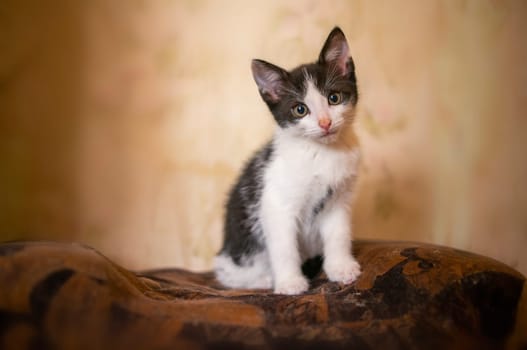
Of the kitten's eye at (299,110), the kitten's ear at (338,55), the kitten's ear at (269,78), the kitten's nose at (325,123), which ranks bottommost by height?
the kitten's nose at (325,123)

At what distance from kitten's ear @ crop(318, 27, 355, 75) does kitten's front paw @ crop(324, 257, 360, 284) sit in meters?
0.61

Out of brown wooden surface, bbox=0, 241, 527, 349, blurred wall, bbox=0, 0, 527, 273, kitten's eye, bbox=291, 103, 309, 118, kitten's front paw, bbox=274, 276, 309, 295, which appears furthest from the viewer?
blurred wall, bbox=0, 0, 527, 273

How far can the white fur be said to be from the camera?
4.32 feet

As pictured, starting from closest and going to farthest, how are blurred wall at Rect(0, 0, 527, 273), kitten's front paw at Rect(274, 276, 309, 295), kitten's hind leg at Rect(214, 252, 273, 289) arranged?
kitten's front paw at Rect(274, 276, 309, 295), kitten's hind leg at Rect(214, 252, 273, 289), blurred wall at Rect(0, 0, 527, 273)

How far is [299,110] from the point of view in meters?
1.37

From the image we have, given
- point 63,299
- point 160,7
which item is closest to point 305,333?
point 63,299

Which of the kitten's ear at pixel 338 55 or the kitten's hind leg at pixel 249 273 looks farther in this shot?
the kitten's hind leg at pixel 249 273

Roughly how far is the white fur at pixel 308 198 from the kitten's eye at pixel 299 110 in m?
0.02

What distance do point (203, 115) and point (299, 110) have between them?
2.74 ft

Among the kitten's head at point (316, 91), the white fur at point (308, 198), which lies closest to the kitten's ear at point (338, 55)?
the kitten's head at point (316, 91)

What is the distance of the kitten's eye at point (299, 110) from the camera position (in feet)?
4.47

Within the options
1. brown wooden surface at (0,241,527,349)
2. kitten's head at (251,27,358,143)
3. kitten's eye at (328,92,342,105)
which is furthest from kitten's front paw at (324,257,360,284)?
kitten's eye at (328,92,342,105)

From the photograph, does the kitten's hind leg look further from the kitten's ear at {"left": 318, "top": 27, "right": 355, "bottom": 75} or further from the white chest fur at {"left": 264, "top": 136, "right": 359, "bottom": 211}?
the kitten's ear at {"left": 318, "top": 27, "right": 355, "bottom": 75}

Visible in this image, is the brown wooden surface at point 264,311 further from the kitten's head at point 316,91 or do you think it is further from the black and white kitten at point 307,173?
the kitten's head at point 316,91
